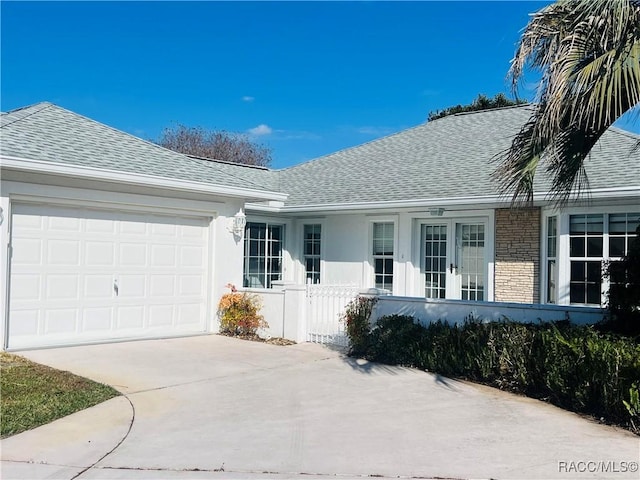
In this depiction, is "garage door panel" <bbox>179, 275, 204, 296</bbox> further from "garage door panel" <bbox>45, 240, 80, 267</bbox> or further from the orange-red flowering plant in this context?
"garage door panel" <bbox>45, 240, 80, 267</bbox>

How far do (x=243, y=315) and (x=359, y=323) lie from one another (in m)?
3.07

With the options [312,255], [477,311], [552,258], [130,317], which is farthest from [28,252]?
[552,258]

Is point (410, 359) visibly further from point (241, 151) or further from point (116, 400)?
point (241, 151)

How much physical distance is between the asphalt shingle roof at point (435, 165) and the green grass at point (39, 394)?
28.0 ft

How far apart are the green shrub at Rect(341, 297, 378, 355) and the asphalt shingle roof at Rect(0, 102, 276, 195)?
406 cm

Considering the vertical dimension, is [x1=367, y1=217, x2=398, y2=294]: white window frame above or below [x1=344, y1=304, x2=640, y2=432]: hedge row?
above

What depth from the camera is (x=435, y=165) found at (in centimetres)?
1605

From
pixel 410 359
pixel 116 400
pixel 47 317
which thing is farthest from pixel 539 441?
pixel 47 317

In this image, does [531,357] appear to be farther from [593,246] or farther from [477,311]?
[593,246]

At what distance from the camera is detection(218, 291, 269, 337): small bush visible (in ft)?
42.8

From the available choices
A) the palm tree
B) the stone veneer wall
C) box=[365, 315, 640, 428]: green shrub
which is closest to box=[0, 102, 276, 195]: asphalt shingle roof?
box=[365, 315, 640, 428]: green shrub

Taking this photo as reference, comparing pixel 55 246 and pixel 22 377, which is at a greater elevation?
pixel 55 246

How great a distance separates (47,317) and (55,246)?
1.26 metres

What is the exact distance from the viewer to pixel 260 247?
17141mm
